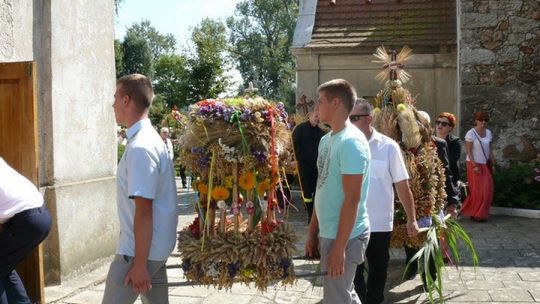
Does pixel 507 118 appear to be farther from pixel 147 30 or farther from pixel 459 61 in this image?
pixel 147 30

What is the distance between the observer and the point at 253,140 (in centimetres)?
395

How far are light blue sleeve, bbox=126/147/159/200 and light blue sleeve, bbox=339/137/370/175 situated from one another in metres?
1.11

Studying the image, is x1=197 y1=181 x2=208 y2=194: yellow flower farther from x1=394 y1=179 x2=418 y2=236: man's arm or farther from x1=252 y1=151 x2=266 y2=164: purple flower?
x1=394 y1=179 x2=418 y2=236: man's arm

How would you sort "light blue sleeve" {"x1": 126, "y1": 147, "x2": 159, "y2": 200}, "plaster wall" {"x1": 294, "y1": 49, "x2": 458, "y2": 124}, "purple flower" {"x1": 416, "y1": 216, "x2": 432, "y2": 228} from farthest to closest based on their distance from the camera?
1. "plaster wall" {"x1": 294, "y1": 49, "x2": 458, "y2": 124}
2. "purple flower" {"x1": 416, "y1": 216, "x2": 432, "y2": 228}
3. "light blue sleeve" {"x1": 126, "y1": 147, "x2": 159, "y2": 200}

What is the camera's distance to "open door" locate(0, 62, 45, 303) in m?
5.17

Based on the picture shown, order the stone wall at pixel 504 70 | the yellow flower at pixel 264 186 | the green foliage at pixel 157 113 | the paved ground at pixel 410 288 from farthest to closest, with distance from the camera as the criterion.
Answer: the green foliage at pixel 157 113 → the stone wall at pixel 504 70 → the paved ground at pixel 410 288 → the yellow flower at pixel 264 186

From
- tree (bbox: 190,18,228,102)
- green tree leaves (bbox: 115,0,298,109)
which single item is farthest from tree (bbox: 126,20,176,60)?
tree (bbox: 190,18,228,102)

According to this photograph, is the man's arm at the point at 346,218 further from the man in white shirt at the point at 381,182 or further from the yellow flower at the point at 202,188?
the man in white shirt at the point at 381,182

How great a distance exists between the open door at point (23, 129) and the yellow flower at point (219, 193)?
1.95 metres

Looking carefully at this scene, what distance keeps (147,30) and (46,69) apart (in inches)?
3046

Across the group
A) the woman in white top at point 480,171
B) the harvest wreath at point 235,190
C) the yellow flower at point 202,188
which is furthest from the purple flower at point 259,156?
the woman in white top at point 480,171

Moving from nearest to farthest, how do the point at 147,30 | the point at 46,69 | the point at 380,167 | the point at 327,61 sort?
1. the point at 380,167
2. the point at 46,69
3. the point at 327,61
4. the point at 147,30

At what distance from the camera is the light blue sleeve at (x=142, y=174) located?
10.9ft

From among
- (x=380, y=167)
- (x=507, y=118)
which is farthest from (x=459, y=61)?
(x=380, y=167)
